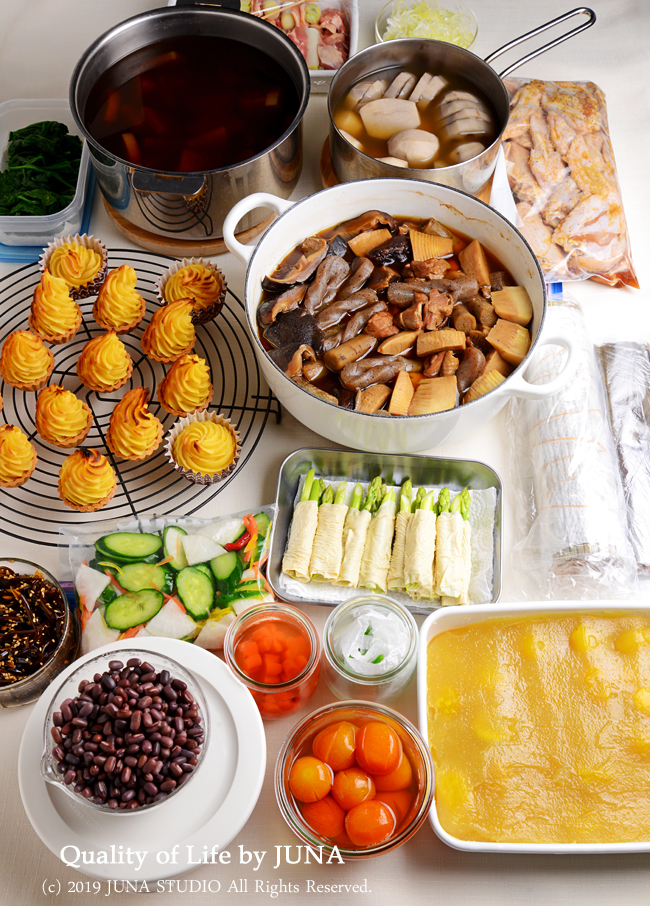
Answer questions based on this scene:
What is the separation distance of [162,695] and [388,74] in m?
1.89

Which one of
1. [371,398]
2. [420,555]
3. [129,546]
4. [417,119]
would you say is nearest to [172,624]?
[129,546]

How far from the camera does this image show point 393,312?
181 centimetres

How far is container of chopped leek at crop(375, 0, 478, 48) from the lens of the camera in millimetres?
2354

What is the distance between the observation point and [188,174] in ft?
5.75

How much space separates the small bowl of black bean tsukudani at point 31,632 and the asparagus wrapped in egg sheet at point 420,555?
0.75 meters

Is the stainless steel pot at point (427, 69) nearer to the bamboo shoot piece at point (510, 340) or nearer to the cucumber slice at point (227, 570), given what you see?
the bamboo shoot piece at point (510, 340)

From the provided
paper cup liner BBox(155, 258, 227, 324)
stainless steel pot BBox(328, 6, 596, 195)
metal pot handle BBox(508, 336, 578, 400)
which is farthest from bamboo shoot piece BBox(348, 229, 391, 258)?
metal pot handle BBox(508, 336, 578, 400)

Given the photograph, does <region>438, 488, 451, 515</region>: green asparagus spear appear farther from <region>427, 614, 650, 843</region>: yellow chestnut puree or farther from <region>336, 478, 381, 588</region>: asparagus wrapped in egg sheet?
<region>427, 614, 650, 843</region>: yellow chestnut puree

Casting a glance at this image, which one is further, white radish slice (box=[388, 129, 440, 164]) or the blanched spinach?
the blanched spinach

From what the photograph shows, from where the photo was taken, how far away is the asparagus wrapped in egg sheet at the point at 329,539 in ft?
5.28

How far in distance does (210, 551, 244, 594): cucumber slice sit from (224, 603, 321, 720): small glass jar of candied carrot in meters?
0.13

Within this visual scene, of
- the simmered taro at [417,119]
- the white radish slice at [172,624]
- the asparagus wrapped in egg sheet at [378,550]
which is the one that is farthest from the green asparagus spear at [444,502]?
the simmered taro at [417,119]

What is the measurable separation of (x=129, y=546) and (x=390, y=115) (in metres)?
1.43

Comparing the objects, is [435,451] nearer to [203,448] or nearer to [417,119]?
[203,448]
